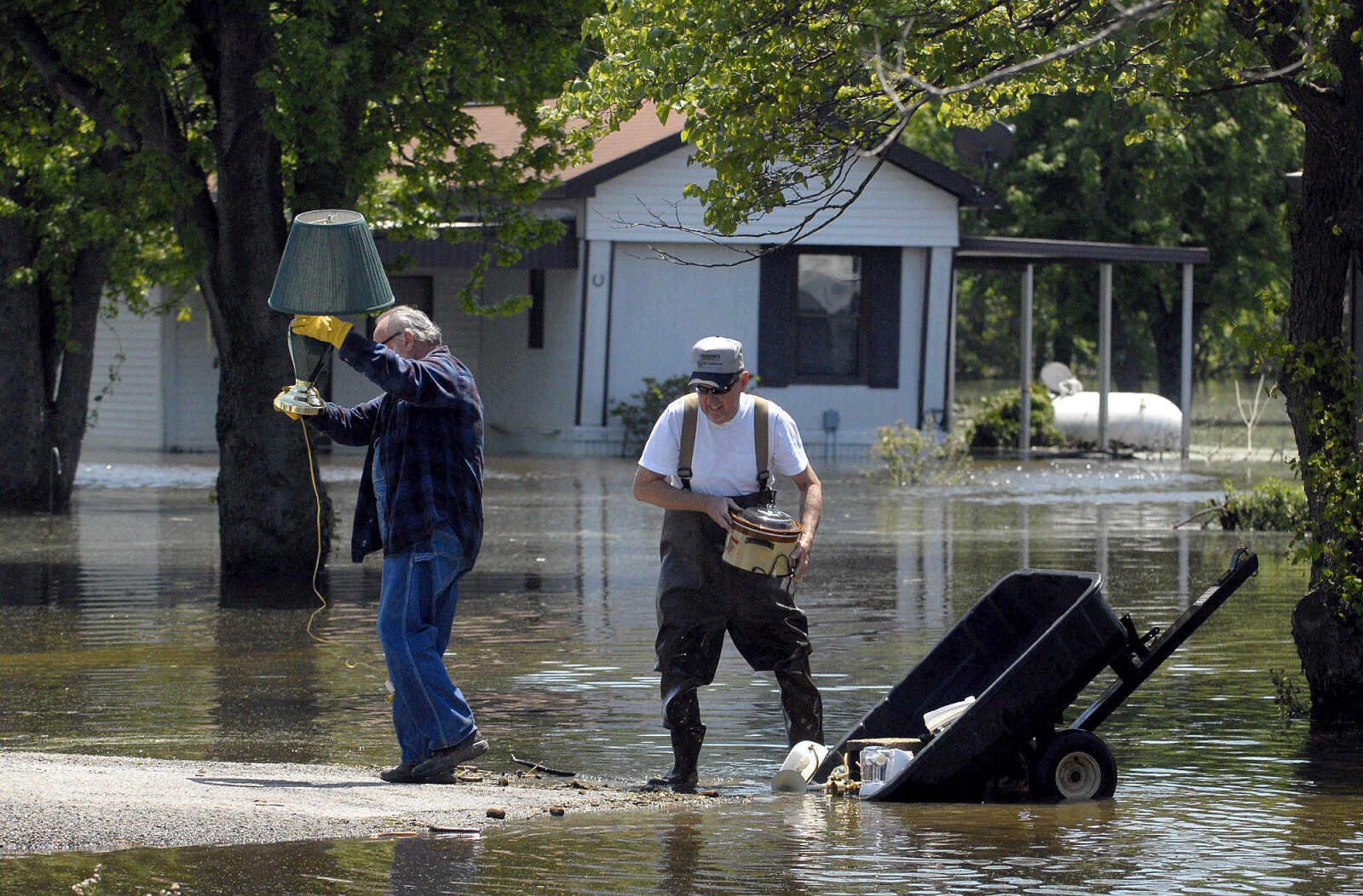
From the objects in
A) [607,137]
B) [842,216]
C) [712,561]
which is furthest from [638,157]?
[712,561]

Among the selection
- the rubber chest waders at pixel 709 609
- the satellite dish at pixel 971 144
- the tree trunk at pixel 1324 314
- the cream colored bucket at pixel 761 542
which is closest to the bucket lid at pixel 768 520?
the cream colored bucket at pixel 761 542

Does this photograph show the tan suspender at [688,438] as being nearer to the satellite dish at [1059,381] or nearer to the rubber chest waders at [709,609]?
the rubber chest waders at [709,609]

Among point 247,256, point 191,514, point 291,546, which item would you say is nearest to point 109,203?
point 247,256

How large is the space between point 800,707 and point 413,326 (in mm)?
2079

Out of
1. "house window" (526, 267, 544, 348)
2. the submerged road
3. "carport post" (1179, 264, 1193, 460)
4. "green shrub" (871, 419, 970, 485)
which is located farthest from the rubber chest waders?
"carport post" (1179, 264, 1193, 460)

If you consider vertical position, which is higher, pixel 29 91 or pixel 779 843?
pixel 29 91

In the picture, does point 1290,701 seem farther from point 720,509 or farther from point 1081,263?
point 1081,263

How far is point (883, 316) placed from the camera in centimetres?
2878

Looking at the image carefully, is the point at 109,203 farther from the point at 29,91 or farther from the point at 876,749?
the point at 876,749

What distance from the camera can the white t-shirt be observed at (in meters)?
7.65

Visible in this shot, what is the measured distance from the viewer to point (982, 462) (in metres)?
29.1

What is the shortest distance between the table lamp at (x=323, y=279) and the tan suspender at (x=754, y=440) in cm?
122

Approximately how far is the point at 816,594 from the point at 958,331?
202 feet

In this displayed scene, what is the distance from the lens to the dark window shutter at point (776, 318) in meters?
28.4
